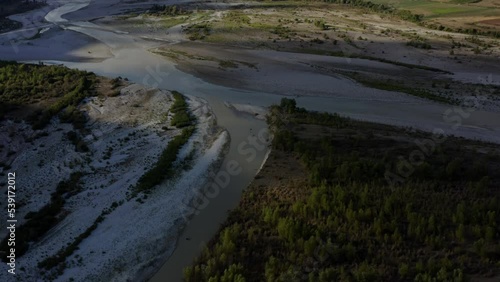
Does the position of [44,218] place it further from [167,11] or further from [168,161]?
[167,11]

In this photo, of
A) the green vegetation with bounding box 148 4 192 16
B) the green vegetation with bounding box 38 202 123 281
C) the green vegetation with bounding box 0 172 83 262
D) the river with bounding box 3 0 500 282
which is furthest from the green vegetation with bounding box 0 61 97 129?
the green vegetation with bounding box 148 4 192 16

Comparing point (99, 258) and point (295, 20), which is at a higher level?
point (295, 20)

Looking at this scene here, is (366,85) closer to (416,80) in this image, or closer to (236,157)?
(416,80)

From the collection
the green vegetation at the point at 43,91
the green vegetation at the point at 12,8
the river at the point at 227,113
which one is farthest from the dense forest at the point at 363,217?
the green vegetation at the point at 12,8

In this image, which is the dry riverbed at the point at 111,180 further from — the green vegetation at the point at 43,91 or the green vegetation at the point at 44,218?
the green vegetation at the point at 43,91

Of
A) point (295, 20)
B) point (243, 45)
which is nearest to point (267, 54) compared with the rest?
point (243, 45)

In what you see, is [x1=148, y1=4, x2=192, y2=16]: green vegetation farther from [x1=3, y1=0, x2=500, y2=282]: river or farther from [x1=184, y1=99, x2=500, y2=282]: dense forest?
[x1=184, y1=99, x2=500, y2=282]: dense forest

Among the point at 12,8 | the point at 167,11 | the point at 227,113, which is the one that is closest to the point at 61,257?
the point at 227,113
